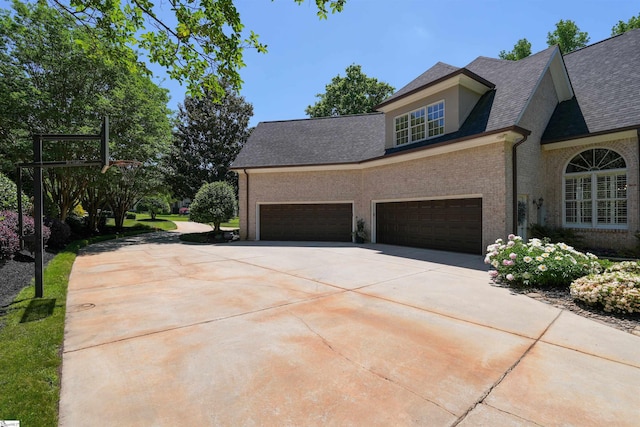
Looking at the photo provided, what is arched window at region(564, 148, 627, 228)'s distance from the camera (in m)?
9.88

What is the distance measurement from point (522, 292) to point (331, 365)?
4.91 meters

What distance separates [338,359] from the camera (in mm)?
3338

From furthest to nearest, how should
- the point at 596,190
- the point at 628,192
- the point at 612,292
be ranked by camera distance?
1. the point at 596,190
2. the point at 628,192
3. the point at 612,292

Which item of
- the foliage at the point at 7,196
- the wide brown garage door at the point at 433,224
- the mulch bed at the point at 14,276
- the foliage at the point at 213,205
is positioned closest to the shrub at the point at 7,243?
the mulch bed at the point at 14,276

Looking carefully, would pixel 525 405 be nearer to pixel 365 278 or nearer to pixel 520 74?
pixel 365 278

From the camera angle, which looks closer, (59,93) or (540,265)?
(540,265)

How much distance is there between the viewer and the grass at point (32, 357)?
8.05 feet

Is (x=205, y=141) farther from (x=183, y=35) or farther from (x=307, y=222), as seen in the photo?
(x=183, y=35)

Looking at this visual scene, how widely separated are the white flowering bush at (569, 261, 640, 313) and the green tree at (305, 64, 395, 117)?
30968 millimetres

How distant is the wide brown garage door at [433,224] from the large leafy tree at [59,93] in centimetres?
1273

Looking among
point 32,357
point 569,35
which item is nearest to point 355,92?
point 569,35

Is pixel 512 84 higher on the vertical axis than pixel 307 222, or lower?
higher

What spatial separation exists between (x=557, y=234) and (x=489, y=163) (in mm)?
3456

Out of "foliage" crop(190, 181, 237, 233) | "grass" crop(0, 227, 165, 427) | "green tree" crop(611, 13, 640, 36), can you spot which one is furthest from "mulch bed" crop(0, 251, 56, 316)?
"green tree" crop(611, 13, 640, 36)
